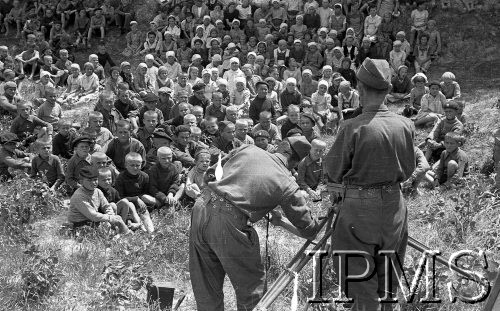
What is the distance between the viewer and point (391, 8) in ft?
52.2

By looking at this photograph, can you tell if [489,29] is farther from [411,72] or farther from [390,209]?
[390,209]

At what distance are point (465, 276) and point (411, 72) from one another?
9.96 metres

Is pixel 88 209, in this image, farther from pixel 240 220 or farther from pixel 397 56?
pixel 397 56

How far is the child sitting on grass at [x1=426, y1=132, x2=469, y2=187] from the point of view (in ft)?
29.8

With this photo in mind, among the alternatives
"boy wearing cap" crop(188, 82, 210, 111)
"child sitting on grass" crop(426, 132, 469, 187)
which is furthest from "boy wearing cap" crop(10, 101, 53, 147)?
"child sitting on grass" crop(426, 132, 469, 187)

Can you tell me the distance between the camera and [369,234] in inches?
176

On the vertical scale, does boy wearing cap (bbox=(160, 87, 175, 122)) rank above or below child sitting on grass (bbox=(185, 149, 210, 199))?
below

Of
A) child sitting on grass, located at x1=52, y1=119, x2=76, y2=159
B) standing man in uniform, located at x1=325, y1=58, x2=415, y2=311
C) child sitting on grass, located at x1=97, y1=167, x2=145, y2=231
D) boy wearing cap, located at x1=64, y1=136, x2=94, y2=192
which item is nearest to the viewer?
standing man in uniform, located at x1=325, y1=58, x2=415, y2=311

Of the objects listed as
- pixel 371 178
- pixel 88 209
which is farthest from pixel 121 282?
pixel 371 178

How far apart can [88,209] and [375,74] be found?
13.6ft

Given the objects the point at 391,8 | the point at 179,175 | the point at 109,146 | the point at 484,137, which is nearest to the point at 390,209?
the point at 179,175

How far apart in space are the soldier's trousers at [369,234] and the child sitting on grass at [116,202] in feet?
12.4

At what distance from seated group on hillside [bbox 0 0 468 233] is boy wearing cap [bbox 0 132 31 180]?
20mm

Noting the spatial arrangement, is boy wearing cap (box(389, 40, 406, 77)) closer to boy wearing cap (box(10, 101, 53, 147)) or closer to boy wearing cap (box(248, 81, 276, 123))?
boy wearing cap (box(248, 81, 276, 123))
